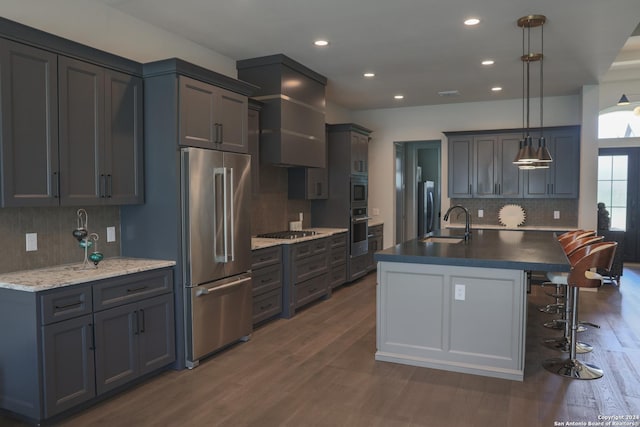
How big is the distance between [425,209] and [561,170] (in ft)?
8.48

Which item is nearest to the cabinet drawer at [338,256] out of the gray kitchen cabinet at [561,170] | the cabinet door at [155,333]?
the cabinet door at [155,333]

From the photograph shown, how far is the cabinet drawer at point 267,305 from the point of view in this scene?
183 inches

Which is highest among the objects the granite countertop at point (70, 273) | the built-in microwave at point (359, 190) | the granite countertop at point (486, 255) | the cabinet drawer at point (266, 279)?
the built-in microwave at point (359, 190)

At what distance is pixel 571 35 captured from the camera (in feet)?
14.4

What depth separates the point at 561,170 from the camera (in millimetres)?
6988

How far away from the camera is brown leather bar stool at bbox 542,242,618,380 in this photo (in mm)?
3490

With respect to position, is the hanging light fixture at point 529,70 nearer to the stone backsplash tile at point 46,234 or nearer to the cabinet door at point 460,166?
the cabinet door at point 460,166

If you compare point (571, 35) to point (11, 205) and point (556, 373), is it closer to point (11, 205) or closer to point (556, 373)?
point (556, 373)

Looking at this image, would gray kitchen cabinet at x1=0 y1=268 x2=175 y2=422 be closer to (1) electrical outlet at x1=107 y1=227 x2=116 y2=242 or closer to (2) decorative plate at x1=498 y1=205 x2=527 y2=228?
(1) electrical outlet at x1=107 y1=227 x2=116 y2=242

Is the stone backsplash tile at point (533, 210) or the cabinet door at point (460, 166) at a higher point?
Result: the cabinet door at point (460, 166)

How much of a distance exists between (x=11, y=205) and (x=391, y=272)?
264cm

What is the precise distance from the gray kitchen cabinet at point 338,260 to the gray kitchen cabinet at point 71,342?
3164mm

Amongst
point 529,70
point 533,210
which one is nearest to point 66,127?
point 529,70

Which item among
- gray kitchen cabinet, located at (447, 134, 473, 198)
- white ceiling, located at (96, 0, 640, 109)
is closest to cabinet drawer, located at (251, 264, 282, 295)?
white ceiling, located at (96, 0, 640, 109)
